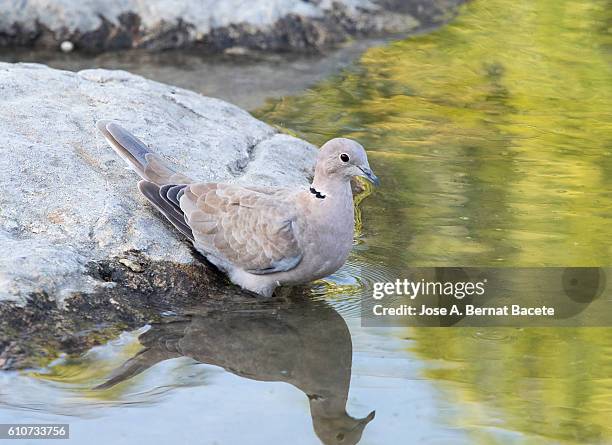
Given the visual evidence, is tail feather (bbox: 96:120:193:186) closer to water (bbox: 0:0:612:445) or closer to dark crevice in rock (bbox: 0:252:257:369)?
dark crevice in rock (bbox: 0:252:257:369)

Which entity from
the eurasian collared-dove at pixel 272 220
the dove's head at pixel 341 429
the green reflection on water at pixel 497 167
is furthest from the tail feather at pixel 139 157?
the dove's head at pixel 341 429

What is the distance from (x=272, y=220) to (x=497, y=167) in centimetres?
230

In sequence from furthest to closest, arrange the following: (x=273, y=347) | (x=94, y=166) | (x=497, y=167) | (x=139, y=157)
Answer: (x=497, y=167), (x=94, y=166), (x=139, y=157), (x=273, y=347)

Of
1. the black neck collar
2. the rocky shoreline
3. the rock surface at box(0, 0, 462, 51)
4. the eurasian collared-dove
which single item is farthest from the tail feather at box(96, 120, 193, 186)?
the rock surface at box(0, 0, 462, 51)

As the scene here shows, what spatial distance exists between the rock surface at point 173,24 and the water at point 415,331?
102cm

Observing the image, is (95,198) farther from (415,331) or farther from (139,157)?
(415,331)

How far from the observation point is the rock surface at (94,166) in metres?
5.01

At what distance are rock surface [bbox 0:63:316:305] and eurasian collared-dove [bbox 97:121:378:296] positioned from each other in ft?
0.52

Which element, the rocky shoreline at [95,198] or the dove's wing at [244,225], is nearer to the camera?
the rocky shoreline at [95,198]

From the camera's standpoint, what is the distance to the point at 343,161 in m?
5.23

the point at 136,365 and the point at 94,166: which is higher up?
the point at 94,166

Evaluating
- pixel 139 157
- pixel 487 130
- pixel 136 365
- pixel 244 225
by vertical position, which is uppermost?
pixel 139 157

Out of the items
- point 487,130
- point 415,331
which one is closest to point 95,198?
point 415,331

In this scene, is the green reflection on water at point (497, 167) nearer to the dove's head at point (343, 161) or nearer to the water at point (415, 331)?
the water at point (415, 331)
